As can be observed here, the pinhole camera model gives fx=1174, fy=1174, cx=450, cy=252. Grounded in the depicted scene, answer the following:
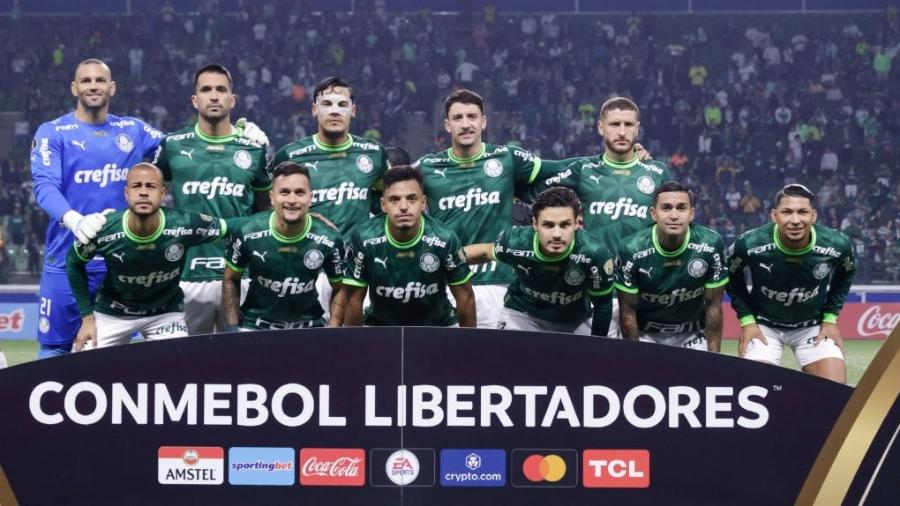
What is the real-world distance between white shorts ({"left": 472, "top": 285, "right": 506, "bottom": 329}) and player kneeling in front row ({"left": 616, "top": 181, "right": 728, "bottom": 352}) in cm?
104

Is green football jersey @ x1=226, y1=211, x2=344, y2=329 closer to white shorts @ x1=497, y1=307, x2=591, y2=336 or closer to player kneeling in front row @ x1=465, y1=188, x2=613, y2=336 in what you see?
player kneeling in front row @ x1=465, y1=188, x2=613, y2=336

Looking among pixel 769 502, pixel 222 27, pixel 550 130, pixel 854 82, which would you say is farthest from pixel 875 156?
pixel 769 502

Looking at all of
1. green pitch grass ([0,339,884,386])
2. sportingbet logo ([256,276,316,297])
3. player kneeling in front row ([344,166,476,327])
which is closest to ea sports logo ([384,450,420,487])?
player kneeling in front row ([344,166,476,327])

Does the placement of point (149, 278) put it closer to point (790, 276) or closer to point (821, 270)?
point (790, 276)

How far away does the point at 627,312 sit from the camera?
661 centimetres

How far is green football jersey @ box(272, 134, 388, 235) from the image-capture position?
7129mm

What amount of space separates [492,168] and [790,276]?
188 centimetres

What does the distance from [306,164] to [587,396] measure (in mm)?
3695

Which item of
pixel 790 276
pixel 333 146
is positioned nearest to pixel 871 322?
pixel 790 276

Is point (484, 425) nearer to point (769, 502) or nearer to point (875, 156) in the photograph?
point (769, 502)

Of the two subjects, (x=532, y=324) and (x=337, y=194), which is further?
(x=337, y=194)

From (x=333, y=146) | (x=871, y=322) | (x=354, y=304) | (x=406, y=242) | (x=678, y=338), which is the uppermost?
(x=333, y=146)

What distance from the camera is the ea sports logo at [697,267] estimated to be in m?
6.55

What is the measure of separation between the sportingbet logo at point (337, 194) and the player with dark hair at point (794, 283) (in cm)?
228
